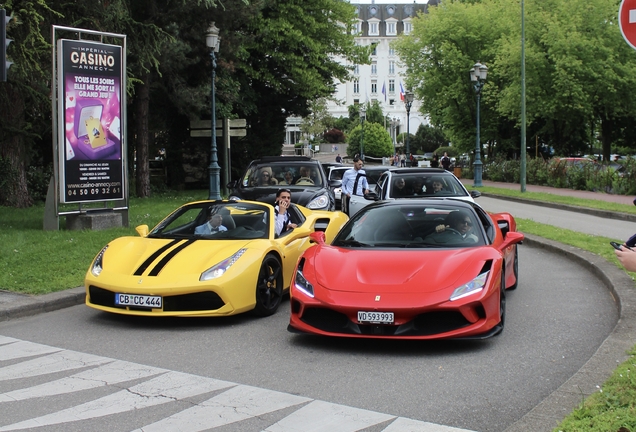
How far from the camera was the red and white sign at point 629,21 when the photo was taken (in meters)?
5.16

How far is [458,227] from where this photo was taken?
8.11m

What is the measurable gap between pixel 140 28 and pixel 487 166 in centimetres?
3144

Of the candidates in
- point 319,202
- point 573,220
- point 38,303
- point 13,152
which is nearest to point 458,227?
point 38,303

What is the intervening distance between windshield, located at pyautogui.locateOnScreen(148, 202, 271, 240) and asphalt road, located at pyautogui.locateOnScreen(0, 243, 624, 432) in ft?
3.48

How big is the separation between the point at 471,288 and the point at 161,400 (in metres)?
2.86

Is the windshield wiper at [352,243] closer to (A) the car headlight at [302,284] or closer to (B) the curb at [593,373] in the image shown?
(A) the car headlight at [302,284]

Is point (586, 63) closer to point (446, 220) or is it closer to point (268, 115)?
point (268, 115)

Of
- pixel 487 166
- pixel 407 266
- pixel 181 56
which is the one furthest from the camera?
pixel 487 166

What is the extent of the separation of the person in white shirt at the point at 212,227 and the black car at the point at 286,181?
22.4 ft

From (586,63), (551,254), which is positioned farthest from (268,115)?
(551,254)

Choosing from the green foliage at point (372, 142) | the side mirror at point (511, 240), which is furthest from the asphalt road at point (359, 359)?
the green foliage at point (372, 142)

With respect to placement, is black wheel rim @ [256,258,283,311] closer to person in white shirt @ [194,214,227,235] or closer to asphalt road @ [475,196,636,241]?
person in white shirt @ [194,214,227,235]

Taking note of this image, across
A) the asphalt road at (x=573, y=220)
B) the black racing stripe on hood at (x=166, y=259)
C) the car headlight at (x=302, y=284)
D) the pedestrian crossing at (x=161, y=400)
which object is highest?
the black racing stripe on hood at (x=166, y=259)

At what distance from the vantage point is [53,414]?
16.8 feet
